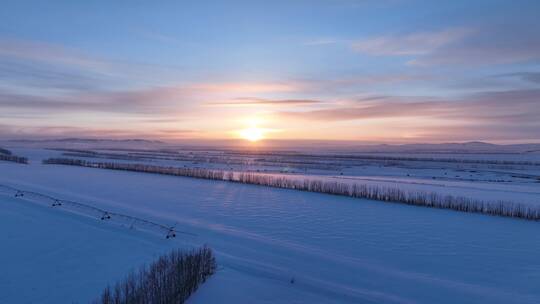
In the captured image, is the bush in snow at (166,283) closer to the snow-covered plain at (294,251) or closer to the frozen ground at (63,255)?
the snow-covered plain at (294,251)

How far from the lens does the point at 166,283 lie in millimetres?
7668

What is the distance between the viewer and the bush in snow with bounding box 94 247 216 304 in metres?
6.83

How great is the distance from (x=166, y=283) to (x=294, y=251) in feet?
16.1

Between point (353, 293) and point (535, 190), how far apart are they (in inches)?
1130

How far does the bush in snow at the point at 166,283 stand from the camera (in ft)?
22.4

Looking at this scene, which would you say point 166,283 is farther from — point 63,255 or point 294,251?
point 294,251

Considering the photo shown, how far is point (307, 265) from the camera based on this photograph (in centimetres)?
1039

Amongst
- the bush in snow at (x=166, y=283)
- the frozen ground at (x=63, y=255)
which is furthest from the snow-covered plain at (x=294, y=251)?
the bush in snow at (x=166, y=283)

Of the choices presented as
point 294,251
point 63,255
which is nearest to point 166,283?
point 63,255

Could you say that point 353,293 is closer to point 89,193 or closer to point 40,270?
point 40,270

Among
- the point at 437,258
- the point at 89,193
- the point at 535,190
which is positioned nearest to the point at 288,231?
the point at 437,258

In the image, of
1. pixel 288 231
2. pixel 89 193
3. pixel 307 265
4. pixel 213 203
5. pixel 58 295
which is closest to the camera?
pixel 58 295

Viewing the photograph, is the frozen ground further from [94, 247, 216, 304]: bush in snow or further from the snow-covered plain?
[94, 247, 216, 304]: bush in snow

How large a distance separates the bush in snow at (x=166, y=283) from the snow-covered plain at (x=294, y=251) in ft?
1.01
